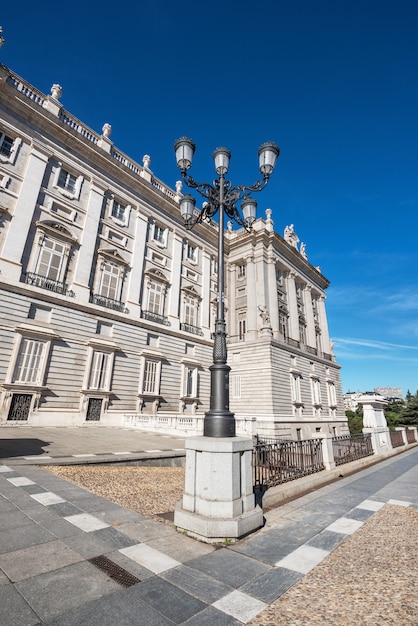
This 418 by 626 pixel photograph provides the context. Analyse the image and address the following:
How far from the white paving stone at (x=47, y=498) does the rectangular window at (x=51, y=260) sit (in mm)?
15622

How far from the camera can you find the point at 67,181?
2059cm

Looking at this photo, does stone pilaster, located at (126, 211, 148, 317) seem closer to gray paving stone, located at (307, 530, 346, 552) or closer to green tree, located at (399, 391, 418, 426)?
gray paving stone, located at (307, 530, 346, 552)

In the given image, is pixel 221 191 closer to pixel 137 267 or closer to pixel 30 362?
pixel 30 362

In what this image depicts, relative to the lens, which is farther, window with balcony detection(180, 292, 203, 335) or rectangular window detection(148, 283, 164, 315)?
window with balcony detection(180, 292, 203, 335)

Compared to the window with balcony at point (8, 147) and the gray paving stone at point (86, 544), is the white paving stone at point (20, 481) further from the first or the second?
the window with balcony at point (8, 147)

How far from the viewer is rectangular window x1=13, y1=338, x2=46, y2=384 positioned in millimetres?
15565

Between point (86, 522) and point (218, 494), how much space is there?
1839 mm

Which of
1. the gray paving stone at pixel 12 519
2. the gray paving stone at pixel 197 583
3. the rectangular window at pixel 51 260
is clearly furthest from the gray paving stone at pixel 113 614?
the rectangular window at pixel 51 260

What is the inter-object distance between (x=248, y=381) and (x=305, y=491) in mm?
19755

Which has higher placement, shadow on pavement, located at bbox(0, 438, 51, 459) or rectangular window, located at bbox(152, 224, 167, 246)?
rectangular window, located at bbox(152, 224, 167, 246)

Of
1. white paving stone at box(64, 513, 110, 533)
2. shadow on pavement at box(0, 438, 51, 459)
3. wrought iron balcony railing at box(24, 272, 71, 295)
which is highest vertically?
wrought iron balcony railing at box(24, 272, 71, 295)

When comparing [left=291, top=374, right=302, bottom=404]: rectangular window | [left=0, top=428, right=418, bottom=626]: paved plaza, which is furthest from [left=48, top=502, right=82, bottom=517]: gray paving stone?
[left=291, top=374, right=302, bottom=404]: rectangular window

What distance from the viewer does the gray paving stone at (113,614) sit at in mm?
2217

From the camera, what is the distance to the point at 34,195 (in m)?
18.1
